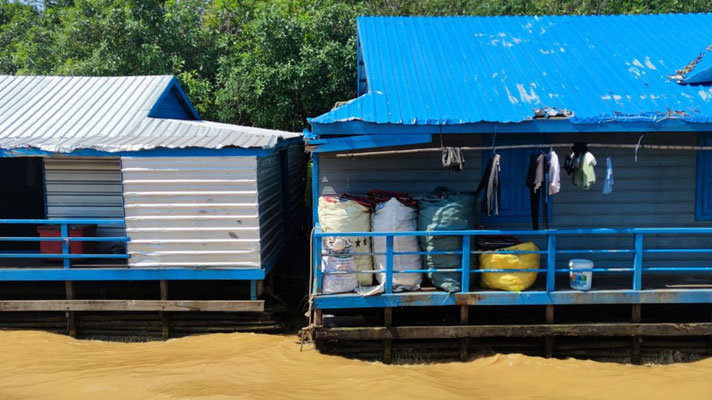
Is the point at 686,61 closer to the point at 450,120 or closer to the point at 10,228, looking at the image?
the point at 450,120

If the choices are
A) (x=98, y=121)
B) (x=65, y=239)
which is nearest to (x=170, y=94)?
(x=98, y=121)

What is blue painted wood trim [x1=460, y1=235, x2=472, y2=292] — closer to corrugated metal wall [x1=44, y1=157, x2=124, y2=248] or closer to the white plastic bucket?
the white plastic bucket

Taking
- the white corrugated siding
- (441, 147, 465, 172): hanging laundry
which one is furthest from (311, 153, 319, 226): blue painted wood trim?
(441, 147, 465, 172): hanging laundry

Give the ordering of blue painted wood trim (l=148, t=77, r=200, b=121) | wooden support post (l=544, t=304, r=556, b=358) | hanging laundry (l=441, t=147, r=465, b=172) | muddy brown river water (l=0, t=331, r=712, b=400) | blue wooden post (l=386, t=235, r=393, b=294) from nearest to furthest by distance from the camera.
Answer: muddy brown river water (l=0, t=331, r=712, b=400) < hanging laundry (l=441, t=147, r=465, b=172) < blue wooden post (l=386, t=235, r=393, b=294) < wooden support post (l=544, t=304, r=556, b=358) < blue painted wood trim (l=148, t=77, r=200, b=121)

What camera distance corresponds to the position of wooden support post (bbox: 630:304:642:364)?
8.27 meters

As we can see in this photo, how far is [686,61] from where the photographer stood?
960 cm

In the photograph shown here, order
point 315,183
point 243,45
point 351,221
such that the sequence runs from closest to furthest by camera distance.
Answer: point 351,221
point 315,183
point 243,45

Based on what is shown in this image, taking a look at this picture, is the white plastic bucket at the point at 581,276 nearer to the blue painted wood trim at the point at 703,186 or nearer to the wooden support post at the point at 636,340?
the wooden support post at the point at 636,340

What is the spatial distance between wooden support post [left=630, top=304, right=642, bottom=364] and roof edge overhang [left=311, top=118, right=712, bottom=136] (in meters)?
2.51

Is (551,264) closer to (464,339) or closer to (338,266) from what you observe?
(464,339)

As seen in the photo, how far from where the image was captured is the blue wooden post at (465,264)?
25.9ft

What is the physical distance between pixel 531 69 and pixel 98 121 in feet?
25.1

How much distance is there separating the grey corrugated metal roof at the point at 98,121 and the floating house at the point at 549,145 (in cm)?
194

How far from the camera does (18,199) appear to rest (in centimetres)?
1157
